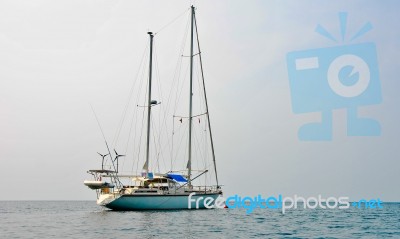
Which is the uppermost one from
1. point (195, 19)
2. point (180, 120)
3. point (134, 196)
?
point (195, 19)

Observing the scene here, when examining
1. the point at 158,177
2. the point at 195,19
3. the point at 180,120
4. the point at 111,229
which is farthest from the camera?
the point at 195,19

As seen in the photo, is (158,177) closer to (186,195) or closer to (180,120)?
(186,195)

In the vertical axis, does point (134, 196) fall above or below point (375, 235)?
above

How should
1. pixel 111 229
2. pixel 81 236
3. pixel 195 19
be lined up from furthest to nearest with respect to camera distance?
pixel 195 19
pixel 111 229
pixel 81 236

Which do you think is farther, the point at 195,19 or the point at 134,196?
the point at 195,19

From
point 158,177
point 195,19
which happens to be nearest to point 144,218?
point 158,177

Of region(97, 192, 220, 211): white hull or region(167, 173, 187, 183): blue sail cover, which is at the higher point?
region(167, 173, 187, 183): blue sail cover

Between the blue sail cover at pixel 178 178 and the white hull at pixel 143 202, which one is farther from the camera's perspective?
the blue sail cover at pixel 178 178

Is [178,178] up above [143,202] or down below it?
above

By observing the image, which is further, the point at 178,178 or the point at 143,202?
the point at 178,178

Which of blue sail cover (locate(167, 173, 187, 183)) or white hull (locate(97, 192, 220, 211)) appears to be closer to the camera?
white hull (locate(97, 192, 220, 211))

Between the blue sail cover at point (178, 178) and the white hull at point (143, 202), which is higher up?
the blue sail cover at point (178, 178)

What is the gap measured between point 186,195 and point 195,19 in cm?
2578

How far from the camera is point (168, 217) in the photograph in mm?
49219
